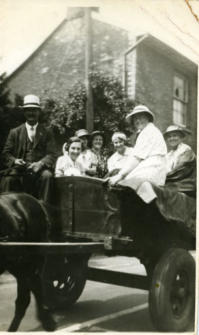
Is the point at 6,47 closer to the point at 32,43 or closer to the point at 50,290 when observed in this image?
the point at 32,43

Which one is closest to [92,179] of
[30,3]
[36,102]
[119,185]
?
[119,185]

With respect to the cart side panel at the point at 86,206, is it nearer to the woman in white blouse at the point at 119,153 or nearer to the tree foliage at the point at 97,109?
the woman in white blouse at the point at 119,153

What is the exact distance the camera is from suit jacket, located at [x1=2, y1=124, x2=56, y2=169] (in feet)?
13.2

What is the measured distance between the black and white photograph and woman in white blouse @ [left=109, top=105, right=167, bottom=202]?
10 millimetres

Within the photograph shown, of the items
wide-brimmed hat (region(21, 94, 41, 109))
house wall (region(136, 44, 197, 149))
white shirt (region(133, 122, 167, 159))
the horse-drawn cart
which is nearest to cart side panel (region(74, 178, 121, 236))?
the horse-drawn cart

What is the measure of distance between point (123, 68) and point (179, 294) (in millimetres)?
3410

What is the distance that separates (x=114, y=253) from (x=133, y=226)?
314 mm

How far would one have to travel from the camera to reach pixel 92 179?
12.4 feet

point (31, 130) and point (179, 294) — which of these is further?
point (31, 130)

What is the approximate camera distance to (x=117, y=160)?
442 cm

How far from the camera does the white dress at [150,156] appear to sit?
3.91 metres

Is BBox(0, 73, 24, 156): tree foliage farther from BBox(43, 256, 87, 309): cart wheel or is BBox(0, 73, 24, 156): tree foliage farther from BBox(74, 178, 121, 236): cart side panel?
BBox(43, 256, 87, 309): cart wheel

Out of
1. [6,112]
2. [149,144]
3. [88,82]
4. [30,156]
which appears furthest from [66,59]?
[149,144]

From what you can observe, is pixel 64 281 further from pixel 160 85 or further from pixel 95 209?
pixel 160 85
